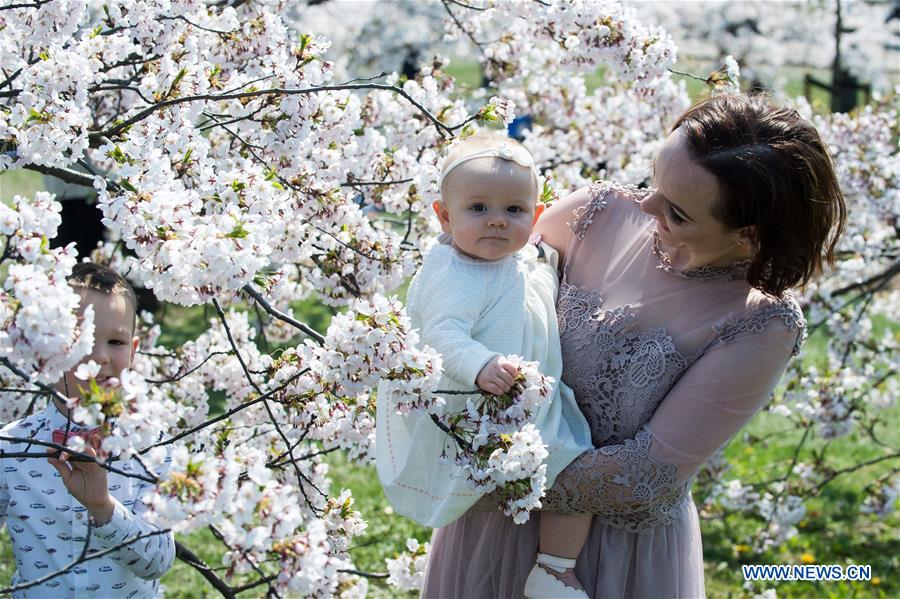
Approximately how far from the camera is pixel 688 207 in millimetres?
2055

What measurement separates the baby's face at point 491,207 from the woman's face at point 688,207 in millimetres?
265

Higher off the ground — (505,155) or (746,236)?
(505,155)

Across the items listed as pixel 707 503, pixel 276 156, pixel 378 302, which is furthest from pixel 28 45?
pixel 707 503

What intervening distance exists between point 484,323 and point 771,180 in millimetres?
642

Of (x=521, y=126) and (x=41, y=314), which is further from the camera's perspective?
(x=521, y=126)

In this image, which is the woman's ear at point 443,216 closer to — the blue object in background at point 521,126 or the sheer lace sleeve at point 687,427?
the sheer lace sleeve at point 687,427

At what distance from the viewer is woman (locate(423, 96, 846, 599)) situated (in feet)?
6.73

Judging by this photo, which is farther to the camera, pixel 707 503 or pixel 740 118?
pixel 707 503

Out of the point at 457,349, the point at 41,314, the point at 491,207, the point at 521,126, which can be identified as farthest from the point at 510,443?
the point at 521,126

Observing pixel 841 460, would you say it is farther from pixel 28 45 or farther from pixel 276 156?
pixel 28 45

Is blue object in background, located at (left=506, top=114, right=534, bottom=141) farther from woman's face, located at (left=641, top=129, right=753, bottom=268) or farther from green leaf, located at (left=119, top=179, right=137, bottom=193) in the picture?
green leaf, located at (left=119, top=179, right=137, bottom=193)

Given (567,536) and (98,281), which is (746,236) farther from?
(98,281)

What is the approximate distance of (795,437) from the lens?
257 inches

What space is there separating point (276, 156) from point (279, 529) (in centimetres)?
138
